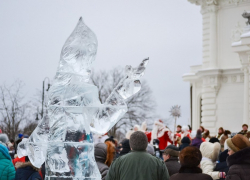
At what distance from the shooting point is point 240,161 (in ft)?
21.0

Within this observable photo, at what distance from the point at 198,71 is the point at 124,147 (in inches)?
933

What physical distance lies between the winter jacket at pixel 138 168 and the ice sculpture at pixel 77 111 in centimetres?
81

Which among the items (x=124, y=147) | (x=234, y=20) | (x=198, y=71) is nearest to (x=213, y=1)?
(x=234, y=20)

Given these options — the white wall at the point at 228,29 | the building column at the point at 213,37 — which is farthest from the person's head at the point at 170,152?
the building column at the point at 213,37

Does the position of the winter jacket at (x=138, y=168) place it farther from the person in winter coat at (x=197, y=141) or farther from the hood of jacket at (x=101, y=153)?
the person in winter coat at (x=197, y=141)

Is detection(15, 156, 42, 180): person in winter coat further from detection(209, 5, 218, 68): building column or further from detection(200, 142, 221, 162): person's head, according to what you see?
detection(209, 5, 218, 68): building column

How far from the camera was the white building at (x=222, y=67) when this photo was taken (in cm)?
3062

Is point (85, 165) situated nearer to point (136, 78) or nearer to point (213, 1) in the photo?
point (136, 78)

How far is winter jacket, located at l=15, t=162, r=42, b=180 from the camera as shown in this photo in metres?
7.27

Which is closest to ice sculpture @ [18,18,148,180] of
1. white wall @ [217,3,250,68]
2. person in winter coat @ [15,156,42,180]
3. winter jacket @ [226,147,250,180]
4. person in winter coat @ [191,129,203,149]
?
winter jacket @ [226,147,250,180]

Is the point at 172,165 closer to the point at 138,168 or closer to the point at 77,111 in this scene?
the point at 138,168

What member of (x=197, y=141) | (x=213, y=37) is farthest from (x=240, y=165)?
(x=213, y=37)

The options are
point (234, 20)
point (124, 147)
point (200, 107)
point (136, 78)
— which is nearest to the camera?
point (136, 78)

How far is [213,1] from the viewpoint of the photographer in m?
31.3
